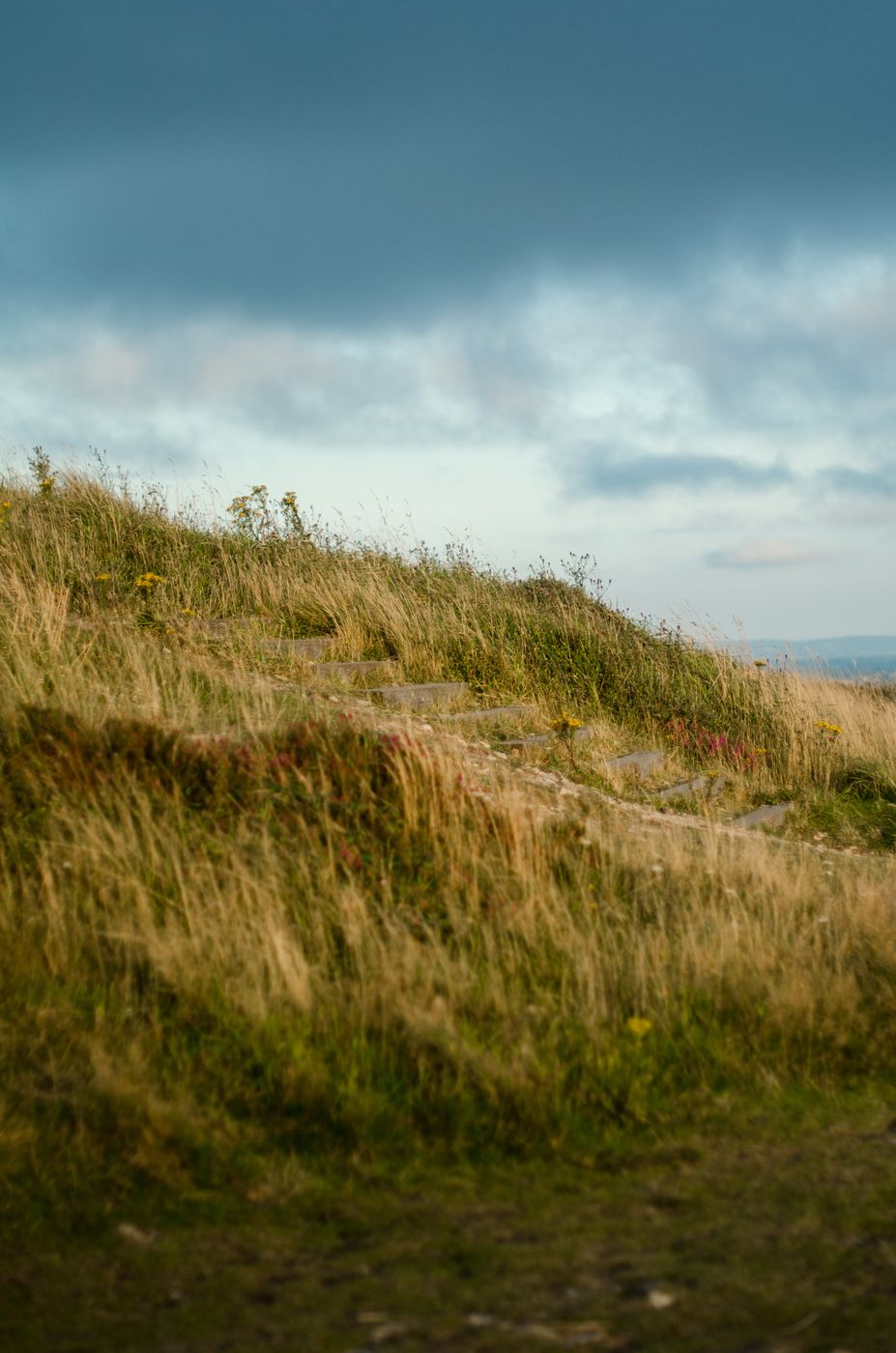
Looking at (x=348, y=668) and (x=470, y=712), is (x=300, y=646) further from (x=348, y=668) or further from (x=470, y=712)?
(x=470, y=712)

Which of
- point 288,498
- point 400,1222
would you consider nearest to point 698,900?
point 400,1222

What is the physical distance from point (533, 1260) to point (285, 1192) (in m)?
0.76

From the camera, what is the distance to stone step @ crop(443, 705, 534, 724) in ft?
29.1

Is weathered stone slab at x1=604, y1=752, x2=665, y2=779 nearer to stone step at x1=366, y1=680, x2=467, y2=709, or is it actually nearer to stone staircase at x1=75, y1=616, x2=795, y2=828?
stone staircase at x1=75, y1=616, x2=795, y2=828

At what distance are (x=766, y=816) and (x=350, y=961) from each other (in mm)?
5777

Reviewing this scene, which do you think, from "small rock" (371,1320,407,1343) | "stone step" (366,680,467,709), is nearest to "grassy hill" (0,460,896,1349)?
"small rock" (371,1320,407,1343)

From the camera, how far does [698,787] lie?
922 centimetres

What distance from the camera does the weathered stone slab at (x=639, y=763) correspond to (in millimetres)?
8868

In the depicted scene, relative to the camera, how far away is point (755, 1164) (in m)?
3.13

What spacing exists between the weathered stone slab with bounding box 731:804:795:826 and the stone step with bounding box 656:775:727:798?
400 millimetres

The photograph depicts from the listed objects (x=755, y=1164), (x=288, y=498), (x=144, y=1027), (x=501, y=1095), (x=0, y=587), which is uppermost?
(x=288, y=498)

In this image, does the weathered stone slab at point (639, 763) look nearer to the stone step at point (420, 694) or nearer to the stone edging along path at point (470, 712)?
the stone edging along path at point (470, 712)

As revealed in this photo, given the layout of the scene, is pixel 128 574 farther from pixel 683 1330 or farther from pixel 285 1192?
pixel 683 1330

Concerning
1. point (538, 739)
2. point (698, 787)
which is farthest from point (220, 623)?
point (698, 787)
